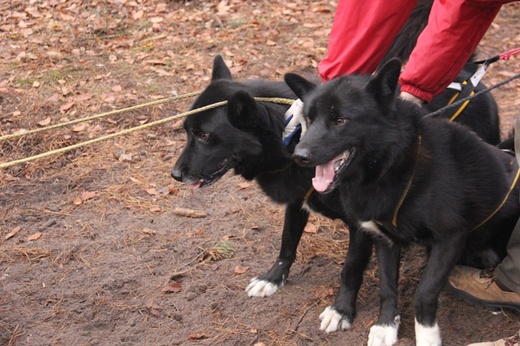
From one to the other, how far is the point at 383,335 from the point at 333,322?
323 mm

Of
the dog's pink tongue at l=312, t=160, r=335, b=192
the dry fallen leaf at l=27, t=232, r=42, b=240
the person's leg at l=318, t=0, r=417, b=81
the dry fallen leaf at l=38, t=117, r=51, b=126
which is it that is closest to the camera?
the dog's pink tongue at l=312, t=160, r=335, b=192

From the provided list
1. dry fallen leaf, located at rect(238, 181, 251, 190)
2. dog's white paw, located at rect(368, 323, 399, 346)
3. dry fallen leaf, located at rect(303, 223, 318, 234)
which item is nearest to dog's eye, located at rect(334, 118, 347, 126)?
dog's white paw, located at rect(368, 323, 399, 346)

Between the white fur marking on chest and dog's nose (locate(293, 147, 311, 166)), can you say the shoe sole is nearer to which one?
the white fur marking on chest

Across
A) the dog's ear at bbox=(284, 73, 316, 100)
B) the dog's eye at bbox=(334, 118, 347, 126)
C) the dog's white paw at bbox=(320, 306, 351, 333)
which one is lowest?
the dog's white paw at bbox=(320, 306, 351, 333)

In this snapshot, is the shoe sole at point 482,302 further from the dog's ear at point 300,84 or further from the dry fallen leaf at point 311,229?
the dog's ear at point 300,84

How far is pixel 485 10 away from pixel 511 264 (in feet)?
4.41

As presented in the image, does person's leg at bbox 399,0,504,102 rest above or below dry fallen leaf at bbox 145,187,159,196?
above

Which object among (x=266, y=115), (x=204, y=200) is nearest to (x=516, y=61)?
→ (x=204, y=200)

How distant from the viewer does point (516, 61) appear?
761 cm

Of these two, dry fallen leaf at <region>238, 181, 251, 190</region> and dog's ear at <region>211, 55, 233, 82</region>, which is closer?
dog's ear at <region>211, 55, 233, 82</region>

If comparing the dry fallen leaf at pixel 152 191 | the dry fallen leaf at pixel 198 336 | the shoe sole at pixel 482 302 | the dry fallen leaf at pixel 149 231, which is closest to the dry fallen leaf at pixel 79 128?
the dry fallen leaf at pixel 152 191

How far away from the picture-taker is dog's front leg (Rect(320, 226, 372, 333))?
11.8ft

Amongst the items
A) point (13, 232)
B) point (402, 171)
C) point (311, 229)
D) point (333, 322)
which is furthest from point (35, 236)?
point (402, 171)

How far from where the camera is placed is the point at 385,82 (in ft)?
9.86
